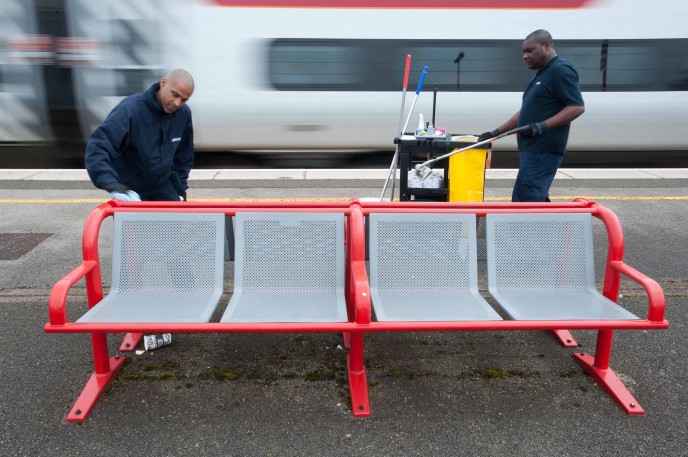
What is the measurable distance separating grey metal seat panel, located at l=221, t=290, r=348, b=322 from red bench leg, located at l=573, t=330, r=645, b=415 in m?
1.48

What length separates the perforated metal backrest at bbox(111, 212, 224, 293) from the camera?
3.18 m

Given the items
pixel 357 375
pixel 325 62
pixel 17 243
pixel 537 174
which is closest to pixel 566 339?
pixel 537 174

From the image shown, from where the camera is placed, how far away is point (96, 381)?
9.59 feet

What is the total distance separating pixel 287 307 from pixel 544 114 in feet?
8.56

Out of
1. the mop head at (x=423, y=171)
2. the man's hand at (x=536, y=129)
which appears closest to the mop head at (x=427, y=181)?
the mop head at (x=423, y=171)

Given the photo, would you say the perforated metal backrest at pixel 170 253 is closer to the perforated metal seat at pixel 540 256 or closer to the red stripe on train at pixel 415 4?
the perforated metal seat at pixel 540 256

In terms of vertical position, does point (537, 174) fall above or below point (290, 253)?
above

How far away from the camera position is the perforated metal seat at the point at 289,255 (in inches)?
126

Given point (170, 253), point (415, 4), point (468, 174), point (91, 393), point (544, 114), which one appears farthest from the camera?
point (415, 4)

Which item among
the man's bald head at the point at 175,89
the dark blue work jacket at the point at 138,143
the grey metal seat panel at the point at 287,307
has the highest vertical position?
the man's bald head at the point at 175,89

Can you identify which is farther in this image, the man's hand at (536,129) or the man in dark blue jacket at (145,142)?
the man's hand at (536,129)

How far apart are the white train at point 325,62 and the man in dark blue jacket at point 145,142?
3965mm

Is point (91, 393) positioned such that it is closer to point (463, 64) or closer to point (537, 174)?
point (537, 174)

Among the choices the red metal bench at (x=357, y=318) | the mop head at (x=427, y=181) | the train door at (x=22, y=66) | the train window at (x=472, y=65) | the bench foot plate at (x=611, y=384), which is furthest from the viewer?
the train window at (x=472, y=65)
